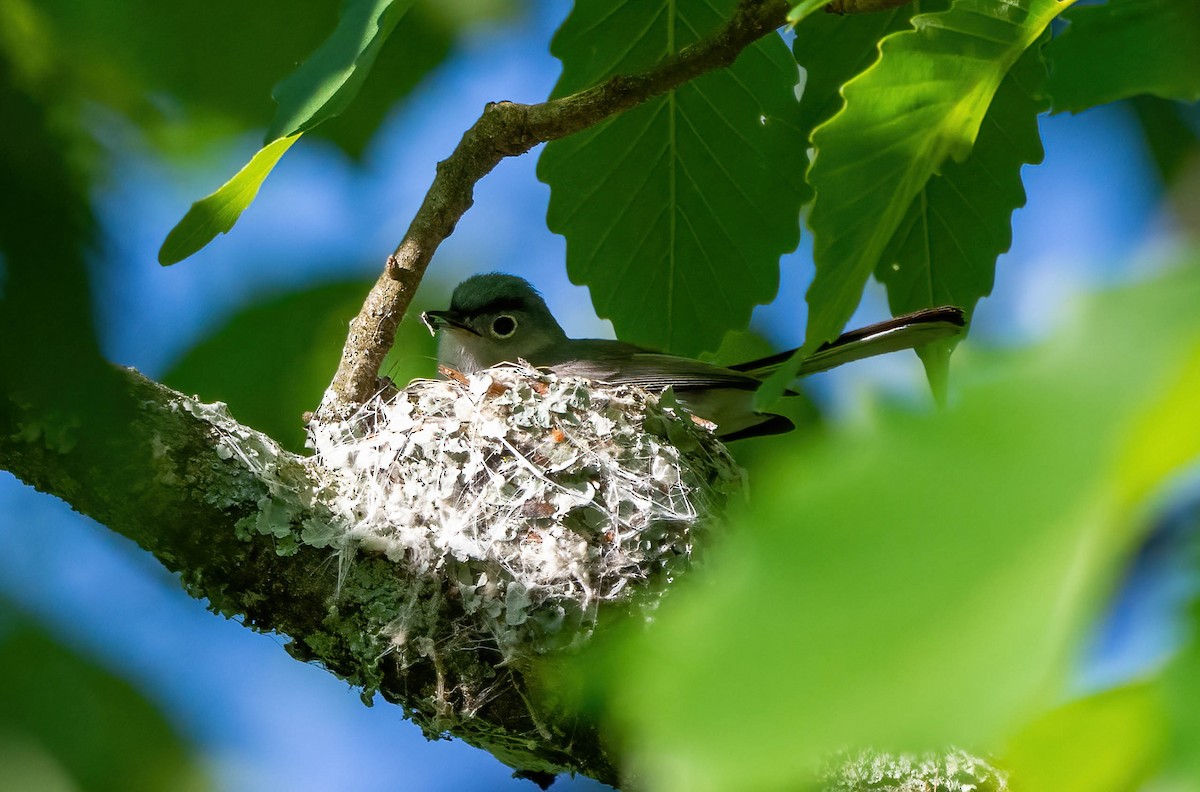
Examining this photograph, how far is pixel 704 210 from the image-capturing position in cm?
296

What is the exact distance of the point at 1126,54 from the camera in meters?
1.15

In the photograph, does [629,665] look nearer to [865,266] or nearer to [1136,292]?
[1136,292]

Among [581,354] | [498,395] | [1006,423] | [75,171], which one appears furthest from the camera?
[581,354]

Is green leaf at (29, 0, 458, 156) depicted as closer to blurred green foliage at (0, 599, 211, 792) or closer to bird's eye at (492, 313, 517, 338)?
blurred green foliage at (0, 599, 211, 792)

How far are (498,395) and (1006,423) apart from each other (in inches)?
121

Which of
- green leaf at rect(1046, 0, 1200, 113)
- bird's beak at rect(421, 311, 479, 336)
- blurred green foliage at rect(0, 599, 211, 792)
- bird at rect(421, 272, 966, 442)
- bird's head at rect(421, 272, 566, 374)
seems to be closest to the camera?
green leaf at rect(1046, 0, 1200, 113)

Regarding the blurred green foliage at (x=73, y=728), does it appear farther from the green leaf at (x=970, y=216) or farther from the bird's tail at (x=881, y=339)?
the green leaf at (x=970, y=216)

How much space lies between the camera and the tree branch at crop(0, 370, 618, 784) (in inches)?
87.2

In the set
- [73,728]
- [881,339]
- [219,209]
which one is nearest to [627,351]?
[881,339]

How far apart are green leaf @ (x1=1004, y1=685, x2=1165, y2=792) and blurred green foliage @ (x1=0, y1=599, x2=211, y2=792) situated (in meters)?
1.80

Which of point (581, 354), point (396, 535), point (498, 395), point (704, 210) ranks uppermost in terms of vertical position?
point (581, 354)

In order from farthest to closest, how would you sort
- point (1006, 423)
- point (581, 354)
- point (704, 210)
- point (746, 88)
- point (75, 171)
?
point (581, 354), point (704, 210), point (746, 88), point (75, 171), point (1006, 423)

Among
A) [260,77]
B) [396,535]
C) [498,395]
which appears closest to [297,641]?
[396,535]

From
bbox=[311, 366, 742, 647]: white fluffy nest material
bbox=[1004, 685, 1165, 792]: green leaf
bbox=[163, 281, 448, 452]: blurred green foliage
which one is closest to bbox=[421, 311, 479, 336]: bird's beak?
bbox=[163, 281, 448, 452]: blurred green foliage
